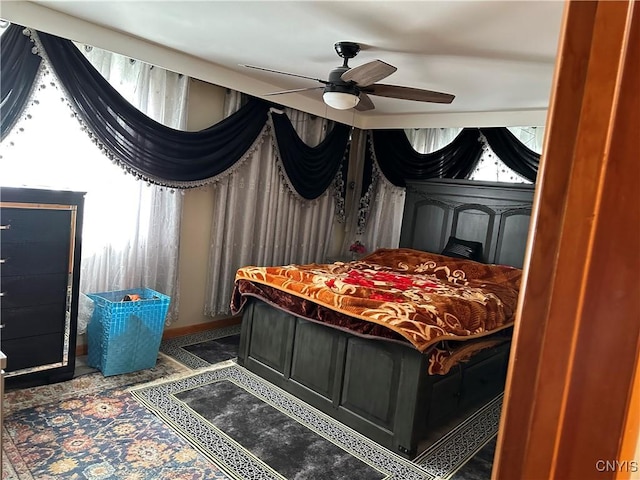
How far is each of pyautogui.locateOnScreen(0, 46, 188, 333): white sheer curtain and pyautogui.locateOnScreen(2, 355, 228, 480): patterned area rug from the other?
0.76m

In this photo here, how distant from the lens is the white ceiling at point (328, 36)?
225cm

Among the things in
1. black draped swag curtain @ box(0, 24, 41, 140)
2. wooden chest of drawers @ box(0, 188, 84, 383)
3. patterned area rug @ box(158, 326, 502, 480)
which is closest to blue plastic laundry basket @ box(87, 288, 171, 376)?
wooden chest of drawers @ box(0, 188, 84, 383)

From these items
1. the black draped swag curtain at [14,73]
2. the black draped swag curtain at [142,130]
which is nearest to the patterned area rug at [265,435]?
the black draped swag curtain at [142,130]

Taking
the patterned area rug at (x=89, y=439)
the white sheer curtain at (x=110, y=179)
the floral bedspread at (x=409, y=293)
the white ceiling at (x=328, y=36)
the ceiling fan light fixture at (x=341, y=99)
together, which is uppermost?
the white ceiling at (x=328, y=36)

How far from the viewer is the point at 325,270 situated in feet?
11.7

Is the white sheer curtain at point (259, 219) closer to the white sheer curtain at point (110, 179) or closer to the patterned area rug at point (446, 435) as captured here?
the white sheer curtain at point (110, 179)

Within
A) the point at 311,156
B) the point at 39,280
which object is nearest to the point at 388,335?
the point at 39,280

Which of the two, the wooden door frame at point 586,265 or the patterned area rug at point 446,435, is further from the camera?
the patterned area rug at point 446,435

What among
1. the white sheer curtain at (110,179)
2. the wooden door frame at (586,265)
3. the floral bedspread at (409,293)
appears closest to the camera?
the wooden door frame at (586,265)

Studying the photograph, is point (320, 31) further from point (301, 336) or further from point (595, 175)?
point (595, 175)

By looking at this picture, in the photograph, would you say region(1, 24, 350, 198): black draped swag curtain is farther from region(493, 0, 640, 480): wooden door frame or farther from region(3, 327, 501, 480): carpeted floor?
region(493, 0, 640, 480): wooden door frame

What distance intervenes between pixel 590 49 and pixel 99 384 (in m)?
3.23

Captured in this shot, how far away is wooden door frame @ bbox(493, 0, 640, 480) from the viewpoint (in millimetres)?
418

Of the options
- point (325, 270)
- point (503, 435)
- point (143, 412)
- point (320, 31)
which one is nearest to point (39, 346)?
point (143, 412)
